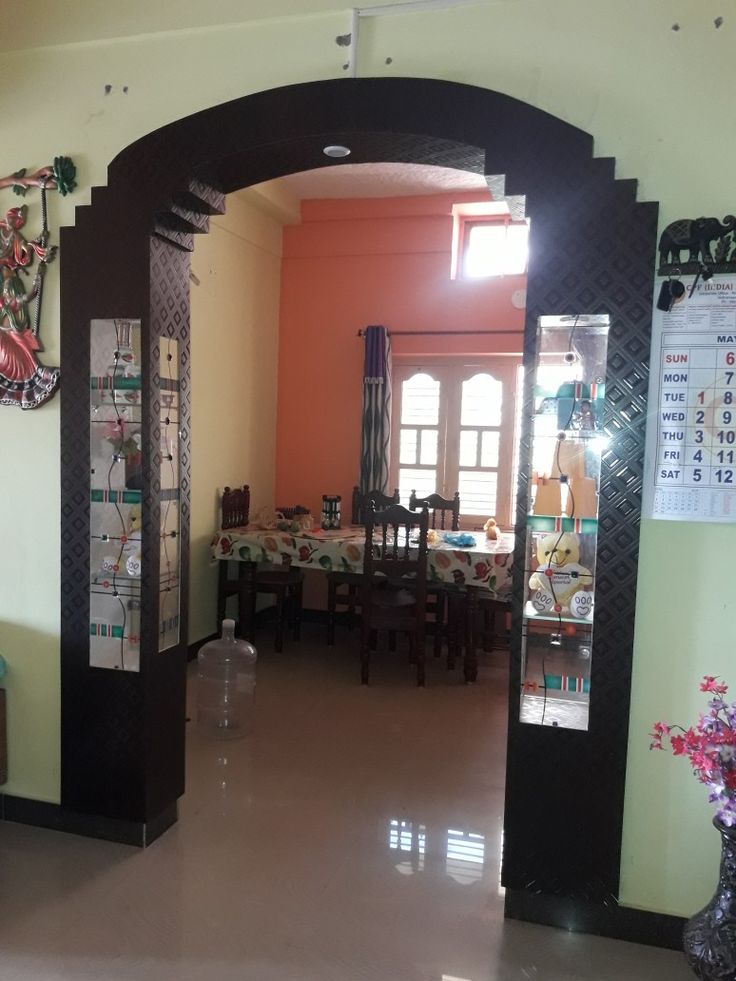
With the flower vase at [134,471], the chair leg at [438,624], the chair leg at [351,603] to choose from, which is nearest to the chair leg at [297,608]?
the chair leg at [351,603]

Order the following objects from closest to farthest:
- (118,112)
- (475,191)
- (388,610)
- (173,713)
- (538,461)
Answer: (538,461)
(118,112)
(173,713)
(388,610)
(475,191)

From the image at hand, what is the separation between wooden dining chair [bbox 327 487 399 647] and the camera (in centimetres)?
471

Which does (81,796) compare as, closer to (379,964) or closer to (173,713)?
(173,713)

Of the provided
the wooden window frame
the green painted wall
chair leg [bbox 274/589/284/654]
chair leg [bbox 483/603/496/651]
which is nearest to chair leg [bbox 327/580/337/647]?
chair leg [bbox 274/589/284/654]

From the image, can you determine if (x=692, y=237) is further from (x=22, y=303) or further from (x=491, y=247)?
(x=491, y=247)

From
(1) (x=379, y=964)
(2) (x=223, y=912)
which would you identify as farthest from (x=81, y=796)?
(1) (x=379, y=964)

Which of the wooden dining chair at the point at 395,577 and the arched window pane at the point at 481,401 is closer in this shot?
the wooden dining chair at the point at 395,577

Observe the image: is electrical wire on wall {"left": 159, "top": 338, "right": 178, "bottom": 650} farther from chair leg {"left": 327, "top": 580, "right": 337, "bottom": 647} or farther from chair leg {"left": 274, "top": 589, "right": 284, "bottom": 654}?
chair leg {"left": 327, "top": 580, "right": 337, "bottom": 647}

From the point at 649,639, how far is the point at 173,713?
Result: 1.64 m

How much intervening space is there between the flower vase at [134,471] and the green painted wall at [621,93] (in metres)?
0.89

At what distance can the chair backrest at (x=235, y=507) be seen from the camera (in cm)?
494

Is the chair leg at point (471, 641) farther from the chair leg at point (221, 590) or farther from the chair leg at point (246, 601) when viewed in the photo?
the chair leg at point (221, 590)

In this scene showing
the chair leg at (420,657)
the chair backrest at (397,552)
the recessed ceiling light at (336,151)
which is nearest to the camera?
the recessed ceiling light at (336,151)

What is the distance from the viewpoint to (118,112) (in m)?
2.42
